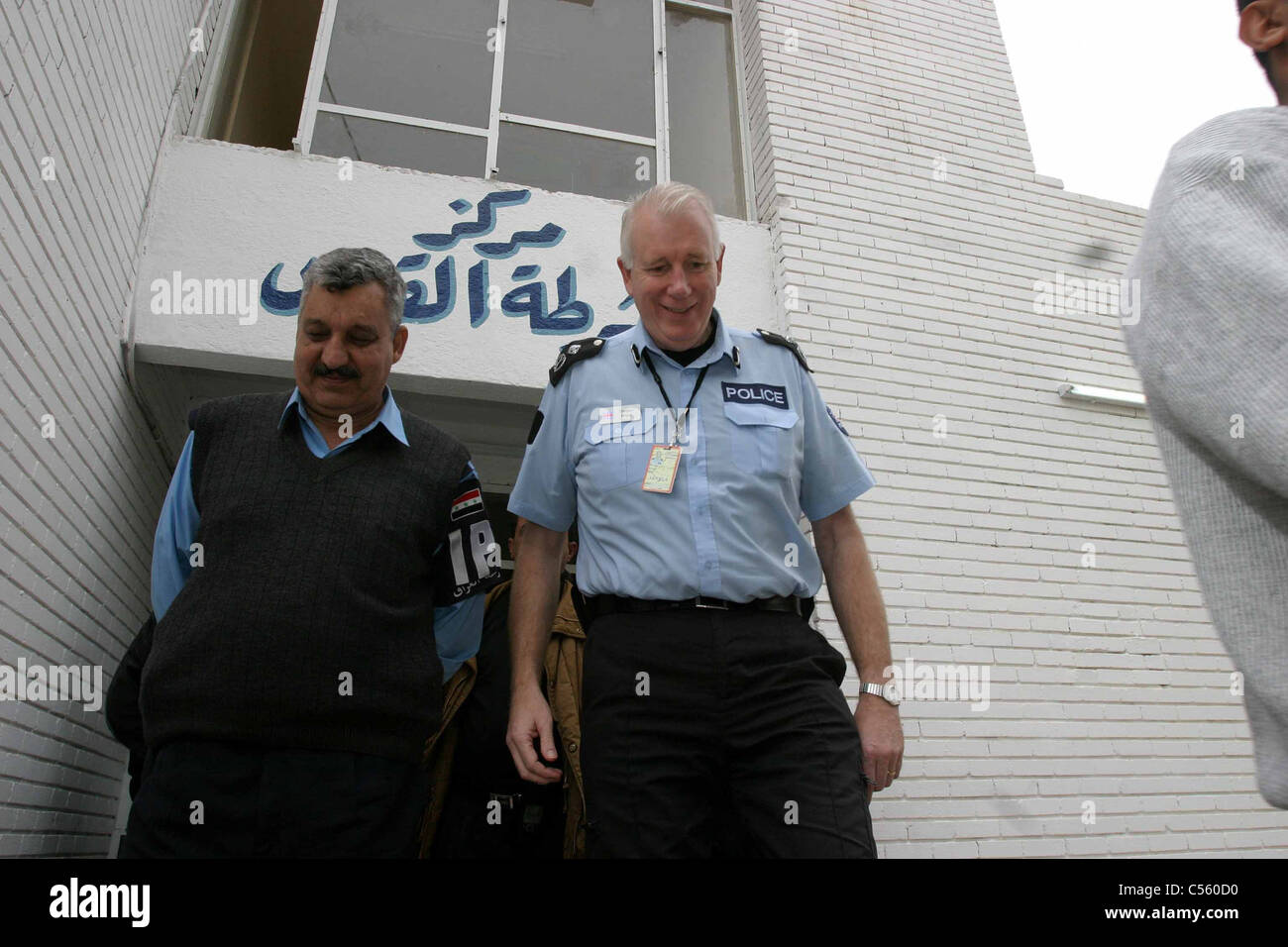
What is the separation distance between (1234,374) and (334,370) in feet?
5.43

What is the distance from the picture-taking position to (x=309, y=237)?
3451 mm

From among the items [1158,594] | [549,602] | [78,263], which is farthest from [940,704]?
[78,263]

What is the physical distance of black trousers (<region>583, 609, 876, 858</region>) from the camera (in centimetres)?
144

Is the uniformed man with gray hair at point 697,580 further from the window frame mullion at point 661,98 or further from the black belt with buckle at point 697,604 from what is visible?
the window frame mullion at point 661,98

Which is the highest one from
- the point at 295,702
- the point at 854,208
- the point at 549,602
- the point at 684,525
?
the point at 854,208

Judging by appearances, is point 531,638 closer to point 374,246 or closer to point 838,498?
point 838,498

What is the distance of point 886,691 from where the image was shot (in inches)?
65.9

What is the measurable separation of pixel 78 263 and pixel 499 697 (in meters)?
1.97

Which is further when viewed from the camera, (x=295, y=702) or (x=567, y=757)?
(x=567, y=757)

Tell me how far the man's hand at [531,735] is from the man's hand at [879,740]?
618 mm

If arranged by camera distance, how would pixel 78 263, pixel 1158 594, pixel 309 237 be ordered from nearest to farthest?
pixel 78 263, pixel 309 237, pixel 1158 594

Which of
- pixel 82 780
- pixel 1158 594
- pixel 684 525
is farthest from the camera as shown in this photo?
pixel 1158 594

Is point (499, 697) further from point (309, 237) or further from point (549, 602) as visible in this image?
point (309, 237)

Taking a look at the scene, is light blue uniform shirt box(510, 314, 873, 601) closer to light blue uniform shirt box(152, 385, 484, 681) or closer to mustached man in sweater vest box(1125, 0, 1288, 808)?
light blue uniform shirt box(152, 385, 484, 681)
